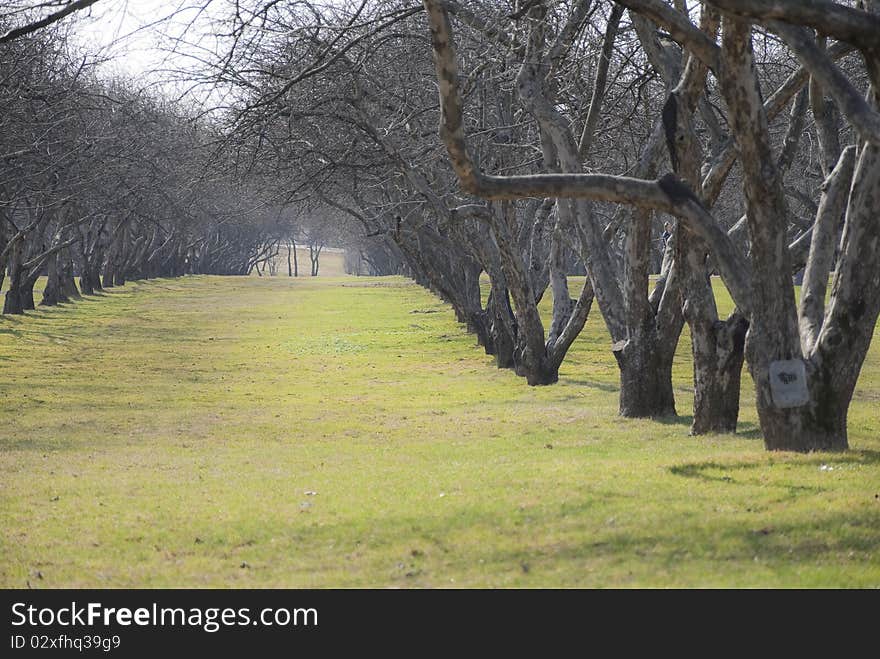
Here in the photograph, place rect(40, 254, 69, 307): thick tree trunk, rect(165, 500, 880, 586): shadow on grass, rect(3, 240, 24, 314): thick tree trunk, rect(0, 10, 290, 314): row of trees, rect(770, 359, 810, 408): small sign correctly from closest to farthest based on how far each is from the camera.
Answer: rect(165, 500, 880, 586): shadow on grass, rect(770, 359, 810, 408): small sign, rect(0, 10, 290, 314): row of trees, rect(3, 240, 24, 314): thick tree trunk, rect(40, 254, 69, 307): thick tree trunk

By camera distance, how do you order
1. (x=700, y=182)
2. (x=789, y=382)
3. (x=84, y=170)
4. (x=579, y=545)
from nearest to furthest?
1. (x=579, y=545)
2. (x=789, y=382)
3. (x=700, y=182)
4. (x=84, y=170)

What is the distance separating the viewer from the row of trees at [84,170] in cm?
2173

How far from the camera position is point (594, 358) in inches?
987

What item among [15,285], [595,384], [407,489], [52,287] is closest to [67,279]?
[52,287]

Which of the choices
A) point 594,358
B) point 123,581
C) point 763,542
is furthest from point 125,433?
point 594,358

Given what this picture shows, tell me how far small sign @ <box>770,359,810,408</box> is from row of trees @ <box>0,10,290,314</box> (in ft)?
21.3

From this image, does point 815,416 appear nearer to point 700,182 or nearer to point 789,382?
point 789,382

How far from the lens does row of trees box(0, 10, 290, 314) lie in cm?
2173

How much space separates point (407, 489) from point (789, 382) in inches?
128

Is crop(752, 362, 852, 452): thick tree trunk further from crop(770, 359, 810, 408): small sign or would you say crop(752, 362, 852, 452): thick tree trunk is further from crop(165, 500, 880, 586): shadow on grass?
crop(165, 500, 880, 586): shadow on grass

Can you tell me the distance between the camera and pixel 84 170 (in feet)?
110

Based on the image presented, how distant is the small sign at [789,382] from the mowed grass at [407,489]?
0.54 m

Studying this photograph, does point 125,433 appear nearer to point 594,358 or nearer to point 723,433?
point 723,433

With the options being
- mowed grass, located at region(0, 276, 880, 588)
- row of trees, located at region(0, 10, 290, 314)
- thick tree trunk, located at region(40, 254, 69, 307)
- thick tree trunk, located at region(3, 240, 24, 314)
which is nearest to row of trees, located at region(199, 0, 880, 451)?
mowed grass, located at region(0, 276, 880, 588)
